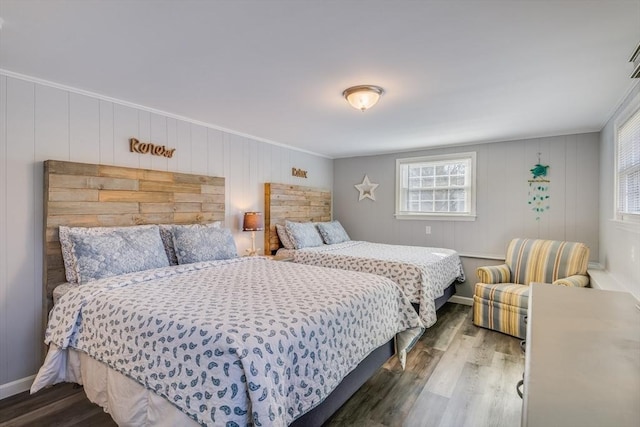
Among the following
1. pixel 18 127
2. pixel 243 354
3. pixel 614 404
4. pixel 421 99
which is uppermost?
pixel 421 99

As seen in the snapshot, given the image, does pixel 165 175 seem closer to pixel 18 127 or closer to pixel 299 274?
pixel 18 127

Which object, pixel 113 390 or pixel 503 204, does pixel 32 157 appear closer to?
pixel 113 390

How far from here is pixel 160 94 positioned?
8.84ft

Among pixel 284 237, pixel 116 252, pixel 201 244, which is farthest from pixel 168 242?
pixel 284 237

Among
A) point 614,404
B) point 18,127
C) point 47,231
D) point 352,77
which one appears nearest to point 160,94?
point 18,127

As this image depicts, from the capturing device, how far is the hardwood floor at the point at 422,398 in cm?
202

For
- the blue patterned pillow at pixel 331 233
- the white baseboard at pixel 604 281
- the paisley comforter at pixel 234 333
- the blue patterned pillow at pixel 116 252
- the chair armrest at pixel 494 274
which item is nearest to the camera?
the paisley comforter at pixel 234 333

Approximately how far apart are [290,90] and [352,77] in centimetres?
54

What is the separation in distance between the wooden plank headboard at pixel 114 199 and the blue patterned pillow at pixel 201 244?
0.37 metres

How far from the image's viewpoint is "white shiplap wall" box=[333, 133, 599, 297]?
149 inches

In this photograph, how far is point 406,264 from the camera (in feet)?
10.8

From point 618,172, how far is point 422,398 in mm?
2631

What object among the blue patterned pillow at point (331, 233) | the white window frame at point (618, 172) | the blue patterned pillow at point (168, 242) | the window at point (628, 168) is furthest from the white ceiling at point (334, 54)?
the blue patterned pillow at point (331, 233)

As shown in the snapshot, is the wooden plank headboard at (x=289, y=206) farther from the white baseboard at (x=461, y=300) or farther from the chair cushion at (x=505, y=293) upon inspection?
the chair cushion at (x=505, y=293)
